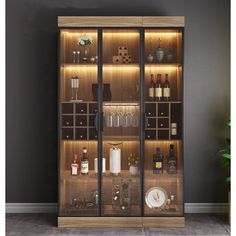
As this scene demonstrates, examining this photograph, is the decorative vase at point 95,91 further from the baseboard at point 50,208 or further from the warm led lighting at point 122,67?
the baseboard at point 50,208

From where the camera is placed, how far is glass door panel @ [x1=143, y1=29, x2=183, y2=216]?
4270 mm

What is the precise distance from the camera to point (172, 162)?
4324 millimetres

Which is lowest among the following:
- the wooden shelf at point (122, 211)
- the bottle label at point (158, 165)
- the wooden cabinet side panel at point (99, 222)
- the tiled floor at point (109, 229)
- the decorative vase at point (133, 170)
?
the tiled floor at point (109, 229)

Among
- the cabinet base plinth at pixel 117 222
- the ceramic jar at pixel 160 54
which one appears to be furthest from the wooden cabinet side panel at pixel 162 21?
the cabinet base plinth at pixel 117 222

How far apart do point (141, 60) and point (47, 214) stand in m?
2.13

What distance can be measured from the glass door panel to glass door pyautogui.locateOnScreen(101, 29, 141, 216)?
0.12 m

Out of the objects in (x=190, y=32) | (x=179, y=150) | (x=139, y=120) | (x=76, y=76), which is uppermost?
(x=190, y=32)

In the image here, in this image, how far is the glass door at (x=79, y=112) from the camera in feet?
14.0

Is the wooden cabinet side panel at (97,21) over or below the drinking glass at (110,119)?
over

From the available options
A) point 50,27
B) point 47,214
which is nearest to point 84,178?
point 47,214

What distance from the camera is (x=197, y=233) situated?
4.01 m

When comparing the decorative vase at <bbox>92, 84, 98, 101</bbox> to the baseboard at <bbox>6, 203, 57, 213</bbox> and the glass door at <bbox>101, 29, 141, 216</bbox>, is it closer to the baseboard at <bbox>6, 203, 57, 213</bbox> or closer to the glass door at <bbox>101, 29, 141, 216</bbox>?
the glass door at <bbox>101, 29, 141, 216</bbox>

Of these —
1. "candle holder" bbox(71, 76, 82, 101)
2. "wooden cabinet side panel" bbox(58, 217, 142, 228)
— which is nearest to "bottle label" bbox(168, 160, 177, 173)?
"wooden cabinet side panel" bbox(58, 217, 142, 228)

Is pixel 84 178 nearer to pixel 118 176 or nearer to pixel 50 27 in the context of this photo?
pixel 118 176
